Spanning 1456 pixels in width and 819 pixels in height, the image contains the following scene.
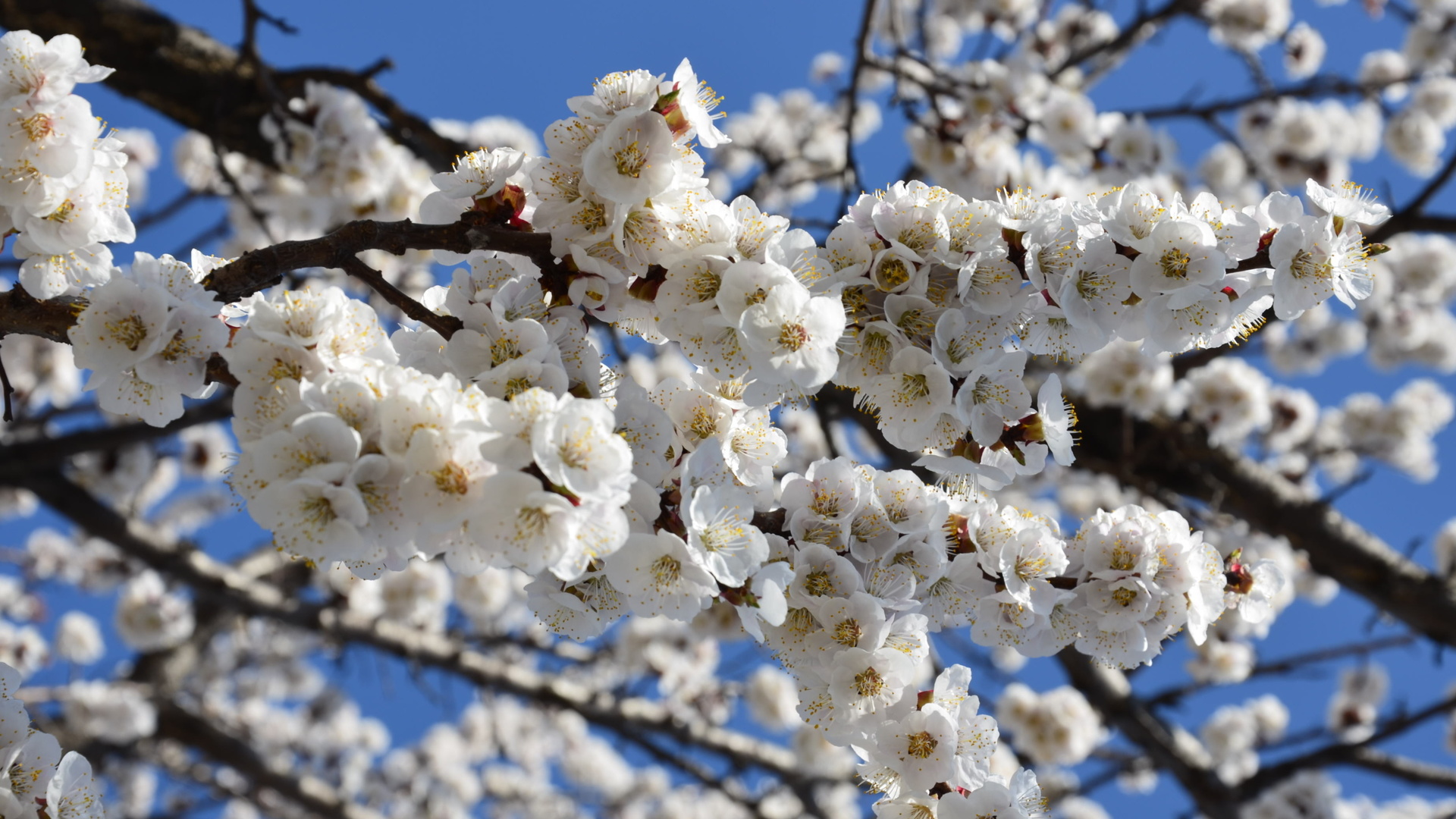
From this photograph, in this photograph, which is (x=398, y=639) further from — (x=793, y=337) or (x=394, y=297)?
(x=793, y=337)

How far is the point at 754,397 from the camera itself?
146 cm

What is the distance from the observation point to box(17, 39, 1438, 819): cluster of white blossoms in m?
1.18

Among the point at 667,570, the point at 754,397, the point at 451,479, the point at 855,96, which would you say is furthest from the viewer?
the point at 855,96

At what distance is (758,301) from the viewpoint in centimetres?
138

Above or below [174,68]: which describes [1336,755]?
below

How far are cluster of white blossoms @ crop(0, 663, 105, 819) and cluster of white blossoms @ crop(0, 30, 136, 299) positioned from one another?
0.82 m

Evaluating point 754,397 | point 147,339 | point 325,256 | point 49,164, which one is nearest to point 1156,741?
point 754,397

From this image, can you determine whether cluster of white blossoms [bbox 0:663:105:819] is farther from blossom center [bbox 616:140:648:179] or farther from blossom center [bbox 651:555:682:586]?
blossom center [bbox 616:140:648:179]

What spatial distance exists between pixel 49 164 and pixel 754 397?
1.31 metres

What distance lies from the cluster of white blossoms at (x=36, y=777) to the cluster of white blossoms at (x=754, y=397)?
0.74 metres

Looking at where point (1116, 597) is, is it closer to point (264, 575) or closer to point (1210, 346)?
point (1210, 346)

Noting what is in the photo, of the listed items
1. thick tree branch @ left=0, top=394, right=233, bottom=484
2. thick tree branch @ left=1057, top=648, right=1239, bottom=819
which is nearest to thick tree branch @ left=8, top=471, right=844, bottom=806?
thick tree branch @ left=0, top=394, right=233, bottom=484

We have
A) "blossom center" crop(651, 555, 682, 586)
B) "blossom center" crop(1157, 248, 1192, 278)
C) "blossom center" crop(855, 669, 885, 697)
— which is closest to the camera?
"blossom center" crop(651, 555, 682, 586)

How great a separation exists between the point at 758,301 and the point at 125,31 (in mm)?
3819
